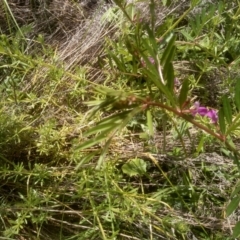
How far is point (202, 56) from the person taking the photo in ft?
6.25

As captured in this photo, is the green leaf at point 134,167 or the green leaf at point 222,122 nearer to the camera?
the green leaf at point 222,122

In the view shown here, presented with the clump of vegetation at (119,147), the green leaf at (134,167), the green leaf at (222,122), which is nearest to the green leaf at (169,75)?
the green leaf at (222,122)

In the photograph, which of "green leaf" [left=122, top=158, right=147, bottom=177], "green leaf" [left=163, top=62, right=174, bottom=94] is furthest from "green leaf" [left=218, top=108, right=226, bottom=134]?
"green leaf" [left=122, top=158, right=147, bottom=177]

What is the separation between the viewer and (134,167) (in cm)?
176

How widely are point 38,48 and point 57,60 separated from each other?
0.13m

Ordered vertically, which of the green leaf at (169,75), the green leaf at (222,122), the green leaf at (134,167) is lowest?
the green leaf at (134,167)

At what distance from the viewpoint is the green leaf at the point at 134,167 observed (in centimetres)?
175

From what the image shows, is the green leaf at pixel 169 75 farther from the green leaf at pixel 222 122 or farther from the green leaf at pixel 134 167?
the green leaf at pixel 134 167

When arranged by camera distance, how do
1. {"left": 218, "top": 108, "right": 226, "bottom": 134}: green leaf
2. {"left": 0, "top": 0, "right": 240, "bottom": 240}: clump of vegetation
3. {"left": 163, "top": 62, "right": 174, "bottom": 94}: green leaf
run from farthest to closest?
{"left": 0, "top": 0, "right": 240, "bottom": 240}: clump of vegetation
{"left": 218, "top": 108, "right": 226, "bottom": 134}: green leaf
{"left": 163, "top": 62, "right": 174, "bottom": 94}: green leaf

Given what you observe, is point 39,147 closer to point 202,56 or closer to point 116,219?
point 116,219

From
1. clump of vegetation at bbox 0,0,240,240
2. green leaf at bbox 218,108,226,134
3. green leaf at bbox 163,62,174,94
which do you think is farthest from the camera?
clump of vegetation at bbox 0,0,240,240

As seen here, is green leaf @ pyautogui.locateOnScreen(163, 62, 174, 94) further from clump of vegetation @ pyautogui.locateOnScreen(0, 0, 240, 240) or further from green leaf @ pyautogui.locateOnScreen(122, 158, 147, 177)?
green leaf @ pyautogui.locateOnScreen(122, 158, 147, 177)

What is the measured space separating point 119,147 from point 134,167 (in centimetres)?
9

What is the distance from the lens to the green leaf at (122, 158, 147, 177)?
1.75m
